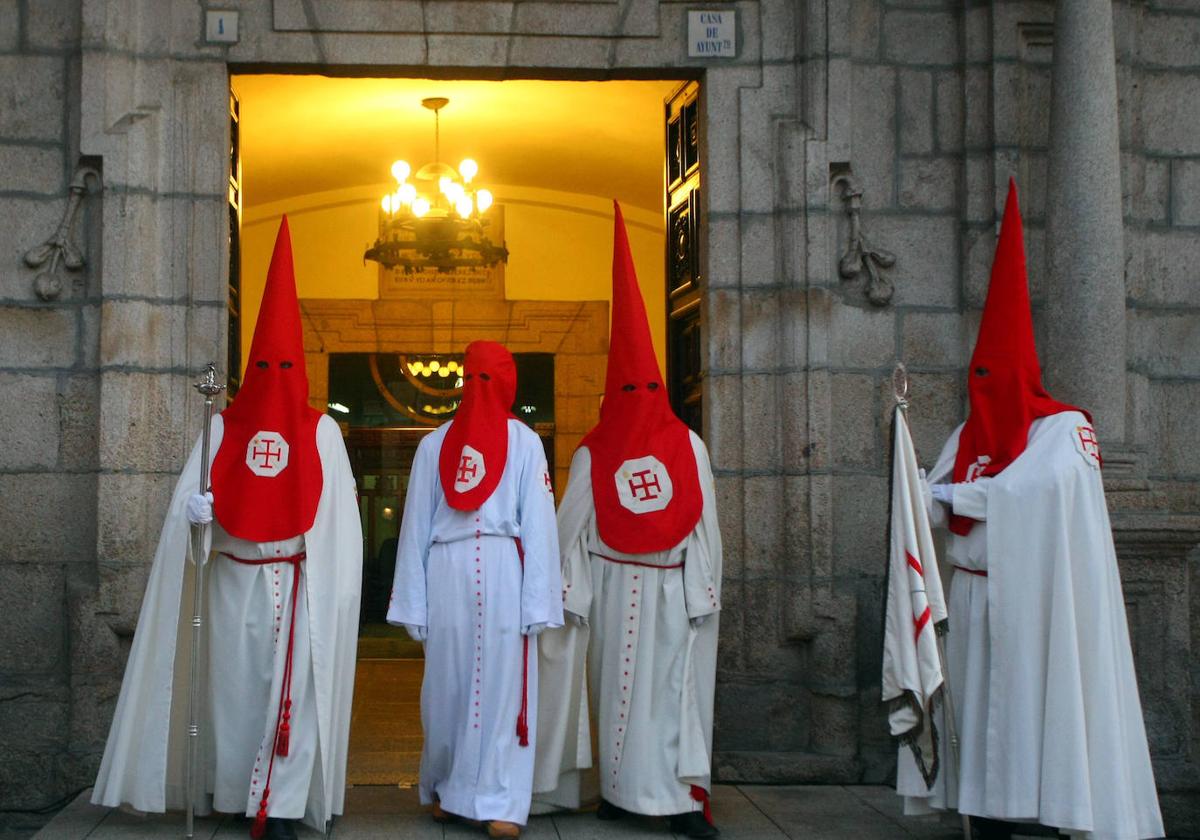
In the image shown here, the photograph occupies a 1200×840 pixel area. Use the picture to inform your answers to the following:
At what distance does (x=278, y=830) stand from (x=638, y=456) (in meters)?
1.93

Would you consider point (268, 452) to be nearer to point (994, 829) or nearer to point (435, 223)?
point (994, 829)

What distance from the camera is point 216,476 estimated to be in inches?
242

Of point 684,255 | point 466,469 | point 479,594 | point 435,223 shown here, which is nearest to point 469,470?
point 466,469

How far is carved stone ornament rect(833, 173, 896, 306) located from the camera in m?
7.71

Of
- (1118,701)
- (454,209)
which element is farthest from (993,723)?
(454,209)

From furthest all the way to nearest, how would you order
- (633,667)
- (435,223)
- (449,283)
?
1. (449,283)
2. (435,223)
3. (633,667)

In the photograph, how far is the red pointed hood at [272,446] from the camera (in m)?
6.09

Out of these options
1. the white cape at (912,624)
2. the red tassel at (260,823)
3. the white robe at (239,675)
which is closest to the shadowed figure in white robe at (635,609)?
the white cape at (912,624)

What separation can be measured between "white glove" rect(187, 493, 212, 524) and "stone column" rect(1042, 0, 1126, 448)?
3.72 meters

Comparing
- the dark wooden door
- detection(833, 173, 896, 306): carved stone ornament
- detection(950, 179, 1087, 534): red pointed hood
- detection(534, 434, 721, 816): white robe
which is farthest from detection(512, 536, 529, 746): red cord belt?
detection(833, 173, 896, 306): carved stone ornament

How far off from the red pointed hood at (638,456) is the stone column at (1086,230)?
195 cm

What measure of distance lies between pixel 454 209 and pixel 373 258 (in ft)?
2.28

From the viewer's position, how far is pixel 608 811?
6477 millimetres

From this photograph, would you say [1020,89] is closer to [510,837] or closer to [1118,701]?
[1118,701]
